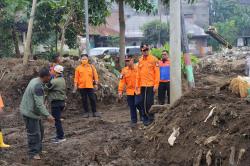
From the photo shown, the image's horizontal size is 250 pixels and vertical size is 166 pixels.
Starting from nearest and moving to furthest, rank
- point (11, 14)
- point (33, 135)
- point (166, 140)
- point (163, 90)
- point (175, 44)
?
point (166, 140) < point (33, 135) < point (175, 44) < point (163, 90) < point (11, 14)

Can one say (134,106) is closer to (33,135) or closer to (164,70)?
(164,70)

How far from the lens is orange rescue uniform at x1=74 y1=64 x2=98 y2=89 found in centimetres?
1512

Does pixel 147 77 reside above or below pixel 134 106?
above

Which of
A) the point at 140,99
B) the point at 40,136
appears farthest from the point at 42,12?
the point at 40,136

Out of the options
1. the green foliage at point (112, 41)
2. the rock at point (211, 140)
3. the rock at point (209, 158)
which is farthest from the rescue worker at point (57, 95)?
the green foliage at point (112, 41)

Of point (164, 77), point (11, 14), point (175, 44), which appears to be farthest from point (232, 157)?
point (11, 14)

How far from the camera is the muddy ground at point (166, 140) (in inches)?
318

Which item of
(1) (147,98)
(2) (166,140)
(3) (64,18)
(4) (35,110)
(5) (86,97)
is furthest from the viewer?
(3) (64,18)

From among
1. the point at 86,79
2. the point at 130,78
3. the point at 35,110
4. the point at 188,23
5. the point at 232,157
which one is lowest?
the point at 232,157

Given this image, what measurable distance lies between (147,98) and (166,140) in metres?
3.48

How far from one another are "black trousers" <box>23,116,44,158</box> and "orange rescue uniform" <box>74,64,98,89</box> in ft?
16.7

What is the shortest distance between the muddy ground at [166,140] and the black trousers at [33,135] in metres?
0.19

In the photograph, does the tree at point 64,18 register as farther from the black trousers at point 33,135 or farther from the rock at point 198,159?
the rock at point 198,159

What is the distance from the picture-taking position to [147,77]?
1253 centimetres
